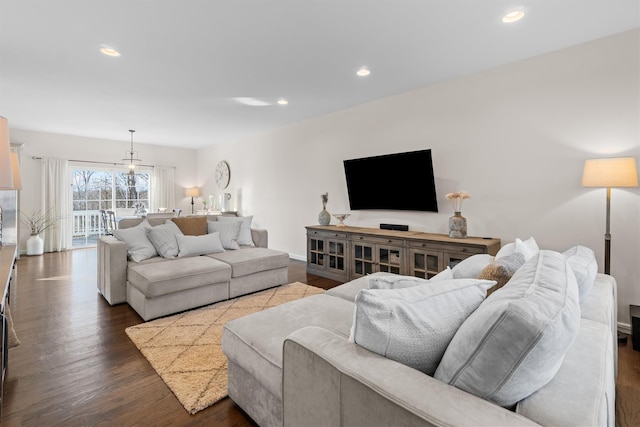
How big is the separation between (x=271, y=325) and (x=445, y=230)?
2.70m

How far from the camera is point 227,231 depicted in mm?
4012

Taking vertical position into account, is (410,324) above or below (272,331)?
above

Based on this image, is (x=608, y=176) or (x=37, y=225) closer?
(x=608, y=176)

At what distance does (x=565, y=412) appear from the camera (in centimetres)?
75

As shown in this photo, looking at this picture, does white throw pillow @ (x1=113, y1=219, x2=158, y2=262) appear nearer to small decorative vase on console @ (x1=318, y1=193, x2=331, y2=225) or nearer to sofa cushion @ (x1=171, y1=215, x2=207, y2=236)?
sofa cushion @ (x1=171, y1=215, x2=207, y2=236)

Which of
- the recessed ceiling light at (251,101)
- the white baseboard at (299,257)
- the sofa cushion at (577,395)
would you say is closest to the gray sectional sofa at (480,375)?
the sofa cushion at (577,395)

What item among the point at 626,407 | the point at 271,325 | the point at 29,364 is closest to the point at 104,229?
the point at 29,364

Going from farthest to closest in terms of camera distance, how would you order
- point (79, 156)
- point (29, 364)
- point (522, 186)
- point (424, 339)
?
point (79, 156) → point (522, 186) → point (29, 364) → point (424, 339)

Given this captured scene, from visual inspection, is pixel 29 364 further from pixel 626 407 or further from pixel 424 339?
pixel 626 407

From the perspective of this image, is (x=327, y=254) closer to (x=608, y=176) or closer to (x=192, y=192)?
(x=608, y=176)

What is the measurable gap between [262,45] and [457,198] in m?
2.53

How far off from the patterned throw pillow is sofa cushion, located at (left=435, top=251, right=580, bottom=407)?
44 cm

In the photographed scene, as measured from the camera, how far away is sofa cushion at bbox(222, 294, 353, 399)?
134 centimetres

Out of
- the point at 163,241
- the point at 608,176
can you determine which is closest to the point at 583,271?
the point at 608,176
